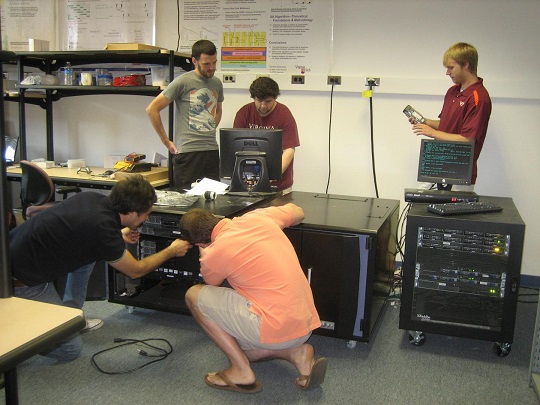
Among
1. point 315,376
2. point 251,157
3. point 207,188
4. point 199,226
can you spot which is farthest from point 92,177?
point 315,376

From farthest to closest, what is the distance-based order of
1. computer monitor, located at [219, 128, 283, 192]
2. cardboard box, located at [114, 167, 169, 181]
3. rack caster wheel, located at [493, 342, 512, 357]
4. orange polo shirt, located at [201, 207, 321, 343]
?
cardboard box, located at [114, 167, 169, 181] → computer monitor, located at [219, 128, 283, 192] → rack caster wheel, located at [493, 342, 512, 357] → orange polo shirt, located at [201, 207, 321, 343]

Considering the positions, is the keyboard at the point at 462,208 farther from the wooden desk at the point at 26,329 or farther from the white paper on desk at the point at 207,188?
the wooden desk at the point at 26,329

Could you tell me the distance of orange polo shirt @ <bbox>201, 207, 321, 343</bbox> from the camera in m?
1.98

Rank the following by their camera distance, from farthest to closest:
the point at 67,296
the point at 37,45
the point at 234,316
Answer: the point at 37,45
the point at 67,296
the point at 234,316


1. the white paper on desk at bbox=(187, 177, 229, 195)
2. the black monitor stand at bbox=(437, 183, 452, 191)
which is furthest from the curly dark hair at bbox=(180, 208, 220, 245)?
the black monitor stand at bbox=(437, 183, 452, 191)

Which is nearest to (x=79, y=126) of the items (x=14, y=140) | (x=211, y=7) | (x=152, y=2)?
(x=14, y=140)

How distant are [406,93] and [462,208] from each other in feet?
4.65

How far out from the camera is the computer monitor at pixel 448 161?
2.71 m

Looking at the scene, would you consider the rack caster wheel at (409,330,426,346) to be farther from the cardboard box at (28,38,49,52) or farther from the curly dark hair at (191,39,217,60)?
the cardboard box at (28,38,49,52)

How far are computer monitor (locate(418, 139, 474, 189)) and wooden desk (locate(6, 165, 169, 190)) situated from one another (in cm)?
186

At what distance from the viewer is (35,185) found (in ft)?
10.9

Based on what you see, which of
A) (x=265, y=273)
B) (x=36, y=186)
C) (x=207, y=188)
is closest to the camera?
(x=265, y=273)

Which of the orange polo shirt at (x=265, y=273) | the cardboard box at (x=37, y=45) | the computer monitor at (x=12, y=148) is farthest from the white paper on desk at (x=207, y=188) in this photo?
the computer monitor at (x=12, y=148)

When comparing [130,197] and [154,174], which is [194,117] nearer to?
[154,174]
